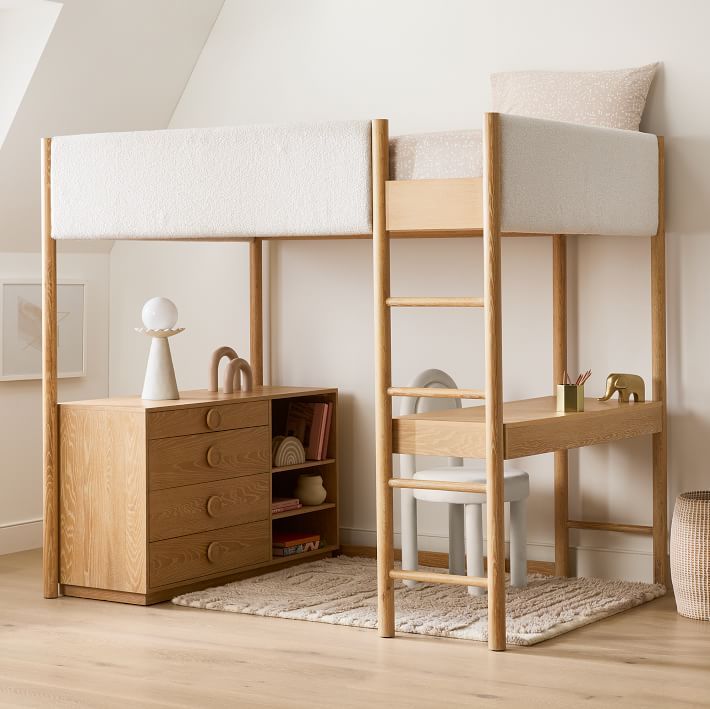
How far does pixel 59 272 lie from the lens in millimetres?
4988

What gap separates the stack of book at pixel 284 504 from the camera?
14.5ft

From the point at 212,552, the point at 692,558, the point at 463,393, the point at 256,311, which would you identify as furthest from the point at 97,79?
the point at 692,558

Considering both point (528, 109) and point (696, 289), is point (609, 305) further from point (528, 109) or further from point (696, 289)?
point (528, 109)

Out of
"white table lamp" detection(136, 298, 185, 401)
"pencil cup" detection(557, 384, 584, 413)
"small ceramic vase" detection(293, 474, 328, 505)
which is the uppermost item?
"white table lamp" detection(136, 298, 185, 401)

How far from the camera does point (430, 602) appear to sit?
381 centimetres

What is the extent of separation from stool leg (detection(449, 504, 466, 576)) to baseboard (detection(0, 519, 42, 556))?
5.44 feet

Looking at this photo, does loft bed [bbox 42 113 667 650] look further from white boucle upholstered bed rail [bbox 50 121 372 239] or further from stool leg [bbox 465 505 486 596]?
stool leg [bbox 465 505 486 596]

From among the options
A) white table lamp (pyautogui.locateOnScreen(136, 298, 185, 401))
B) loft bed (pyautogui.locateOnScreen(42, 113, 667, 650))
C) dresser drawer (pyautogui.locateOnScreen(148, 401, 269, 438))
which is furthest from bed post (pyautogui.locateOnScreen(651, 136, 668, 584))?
white table lamp (pyautogui.locateOnScreen(136, 298, 185, 401))

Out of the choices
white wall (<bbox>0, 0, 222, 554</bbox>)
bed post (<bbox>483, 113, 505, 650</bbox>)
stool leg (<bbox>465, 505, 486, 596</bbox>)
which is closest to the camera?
bed post (<bbox>483, 113, 505, 650</bbox>)

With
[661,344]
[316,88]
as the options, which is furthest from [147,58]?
[661,344]

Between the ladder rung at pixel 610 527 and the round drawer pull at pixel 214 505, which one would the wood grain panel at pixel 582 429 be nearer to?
the ladder rung at pixel 610 527

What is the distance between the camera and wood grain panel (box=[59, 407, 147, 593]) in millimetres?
3877

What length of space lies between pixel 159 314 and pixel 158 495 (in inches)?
22.9

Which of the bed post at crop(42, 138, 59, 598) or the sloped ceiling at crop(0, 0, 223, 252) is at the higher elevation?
the sloped ceiling at crop(0, 0, 223, 252)
